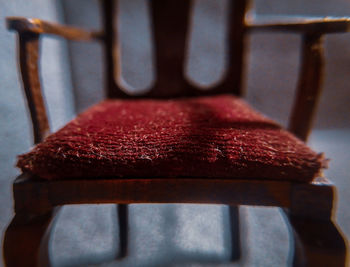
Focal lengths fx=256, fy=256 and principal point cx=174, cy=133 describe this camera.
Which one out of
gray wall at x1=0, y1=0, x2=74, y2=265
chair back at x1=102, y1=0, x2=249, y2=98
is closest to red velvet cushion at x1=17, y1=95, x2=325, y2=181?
chair back at x1=102, y1=0, x2=249, y2=98

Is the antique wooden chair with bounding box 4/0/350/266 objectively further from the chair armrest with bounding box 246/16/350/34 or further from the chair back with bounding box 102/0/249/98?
the chair back with bounding box 102/0/249/98

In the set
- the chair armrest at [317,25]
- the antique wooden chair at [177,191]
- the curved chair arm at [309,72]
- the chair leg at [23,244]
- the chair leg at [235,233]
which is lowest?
the chair leg at [235,233]

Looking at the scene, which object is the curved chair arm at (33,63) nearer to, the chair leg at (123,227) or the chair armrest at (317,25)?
the chair leg at (123,227)

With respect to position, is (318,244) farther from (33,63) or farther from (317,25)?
(33,63)

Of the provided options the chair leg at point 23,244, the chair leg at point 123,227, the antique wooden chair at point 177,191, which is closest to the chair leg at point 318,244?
the antique wooden chair at point 177,191

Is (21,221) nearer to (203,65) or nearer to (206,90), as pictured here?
(206,90)

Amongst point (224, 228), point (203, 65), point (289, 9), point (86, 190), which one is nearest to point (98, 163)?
point (86, 190)
